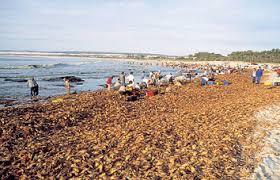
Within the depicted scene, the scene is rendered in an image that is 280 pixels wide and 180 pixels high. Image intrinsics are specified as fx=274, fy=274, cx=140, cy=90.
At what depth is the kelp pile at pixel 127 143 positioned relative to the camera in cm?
763

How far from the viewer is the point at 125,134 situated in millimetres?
10820

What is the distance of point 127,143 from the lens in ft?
31.8

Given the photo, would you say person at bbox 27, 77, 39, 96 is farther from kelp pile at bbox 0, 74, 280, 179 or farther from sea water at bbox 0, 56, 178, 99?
kelp pile at bbox 0, 74, 280, 179

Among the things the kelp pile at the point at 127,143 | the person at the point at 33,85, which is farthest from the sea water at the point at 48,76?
the kelp pile at the point at 127,143

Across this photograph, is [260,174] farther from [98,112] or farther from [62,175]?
[98,112]

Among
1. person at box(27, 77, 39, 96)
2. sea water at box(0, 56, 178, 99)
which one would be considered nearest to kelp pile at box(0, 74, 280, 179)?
person at box(27, 77, 39, 96)

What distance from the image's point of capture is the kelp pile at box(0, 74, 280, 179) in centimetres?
763

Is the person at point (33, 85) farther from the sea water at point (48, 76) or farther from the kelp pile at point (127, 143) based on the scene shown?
the kelp pile at point (127, 143)

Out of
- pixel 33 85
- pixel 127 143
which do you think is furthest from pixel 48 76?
pixel 127 143

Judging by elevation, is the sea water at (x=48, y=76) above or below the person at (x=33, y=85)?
below

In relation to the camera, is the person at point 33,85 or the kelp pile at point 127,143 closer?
the kelp pile at point 127,143

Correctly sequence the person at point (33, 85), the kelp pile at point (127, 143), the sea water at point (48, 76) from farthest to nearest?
the sea water at point (48, 76) → the person at point (33, 85) → the kelp pile at point (127, 143)

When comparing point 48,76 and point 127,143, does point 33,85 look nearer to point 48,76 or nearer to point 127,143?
point 127,143

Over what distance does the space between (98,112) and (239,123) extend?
7.53 meters
